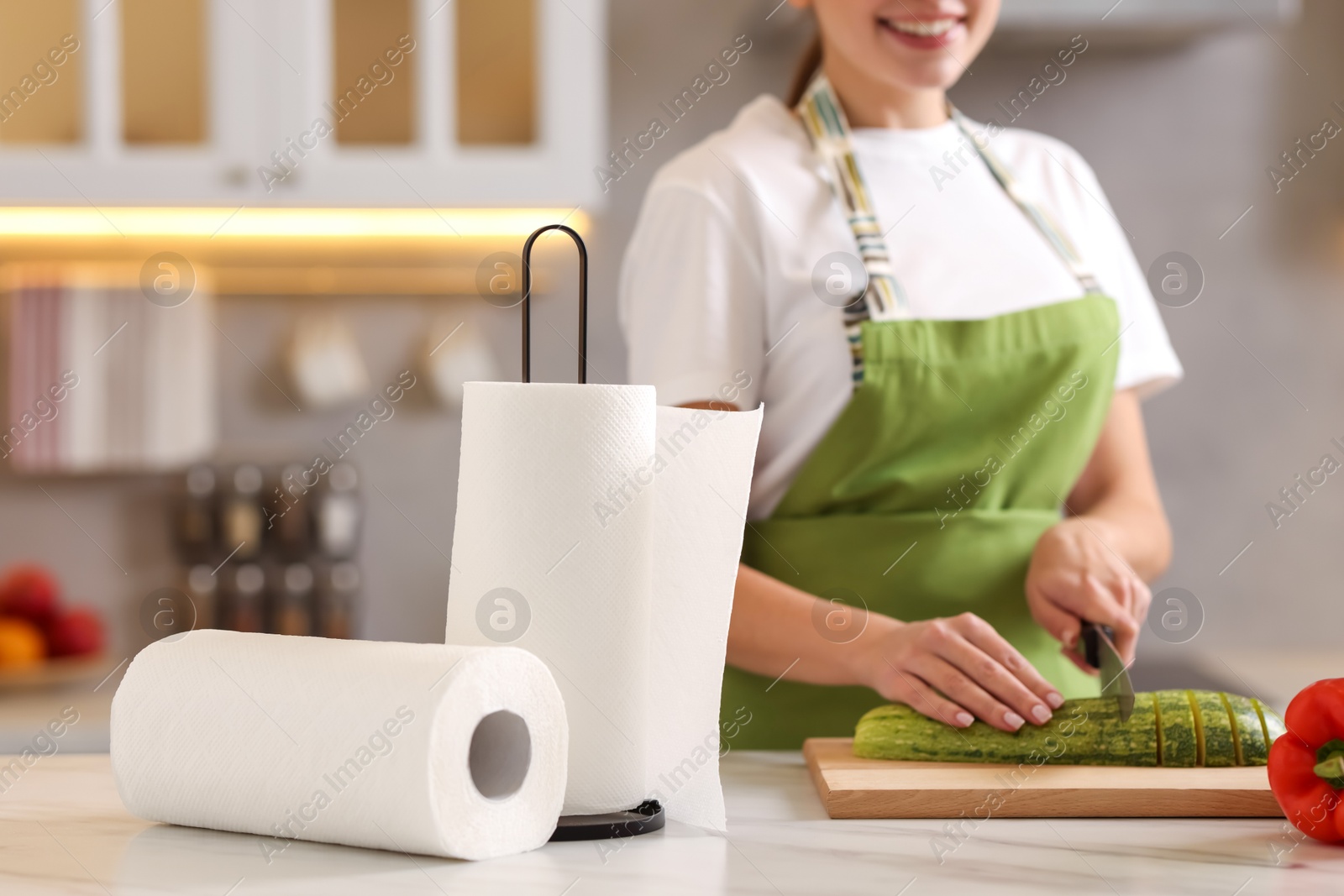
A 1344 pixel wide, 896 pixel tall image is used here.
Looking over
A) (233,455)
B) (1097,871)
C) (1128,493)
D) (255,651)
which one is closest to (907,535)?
(1128,493)

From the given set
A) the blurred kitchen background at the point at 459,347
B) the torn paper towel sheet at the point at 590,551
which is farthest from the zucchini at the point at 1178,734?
the blurred kitchen background at the point at 459,347

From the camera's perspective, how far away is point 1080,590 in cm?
102

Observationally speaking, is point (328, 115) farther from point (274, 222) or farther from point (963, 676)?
point (963, 676)

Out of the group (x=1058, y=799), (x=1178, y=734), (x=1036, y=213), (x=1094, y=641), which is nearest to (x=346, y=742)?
(x=1058, y=799)

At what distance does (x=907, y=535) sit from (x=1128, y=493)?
0.91ft

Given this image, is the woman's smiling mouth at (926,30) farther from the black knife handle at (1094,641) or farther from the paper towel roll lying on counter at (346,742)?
the paper towel roll lying on counter at (346,742)

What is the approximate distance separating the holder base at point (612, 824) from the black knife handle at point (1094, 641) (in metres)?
0.47

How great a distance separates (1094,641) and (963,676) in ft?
0.68

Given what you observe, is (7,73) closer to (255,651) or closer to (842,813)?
(255,651)

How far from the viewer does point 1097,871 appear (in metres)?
0.62

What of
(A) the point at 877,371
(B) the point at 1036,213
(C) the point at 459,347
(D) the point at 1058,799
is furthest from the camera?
(C) the point at 459,347

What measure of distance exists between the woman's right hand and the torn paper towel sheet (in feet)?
0.83

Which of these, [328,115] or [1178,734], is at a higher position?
[328,115]

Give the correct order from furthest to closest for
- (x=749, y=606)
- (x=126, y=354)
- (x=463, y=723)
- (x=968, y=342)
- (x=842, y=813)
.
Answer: (x=126, y=354) → (x=968, y=342) → (x=749, y=606) → (x=842, y=813) → (x=463, y=723)
